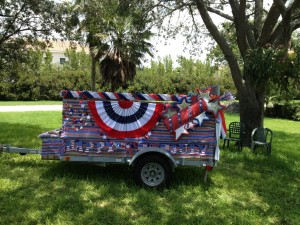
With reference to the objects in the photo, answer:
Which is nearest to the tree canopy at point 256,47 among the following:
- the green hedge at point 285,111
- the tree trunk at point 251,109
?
the tree trunk at point 251,109

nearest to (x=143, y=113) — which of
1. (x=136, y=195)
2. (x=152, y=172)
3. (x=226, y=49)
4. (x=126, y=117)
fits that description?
(x=126, y=117)

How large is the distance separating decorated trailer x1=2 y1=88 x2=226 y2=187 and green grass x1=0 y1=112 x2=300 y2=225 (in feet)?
1.49

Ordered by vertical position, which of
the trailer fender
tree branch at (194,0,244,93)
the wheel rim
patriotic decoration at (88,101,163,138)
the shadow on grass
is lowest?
the shadow on grass

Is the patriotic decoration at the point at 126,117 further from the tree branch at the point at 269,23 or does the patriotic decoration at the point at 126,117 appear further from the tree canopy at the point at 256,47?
the tree branch at the point at 269,23

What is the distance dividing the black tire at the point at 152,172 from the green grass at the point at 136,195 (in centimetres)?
16

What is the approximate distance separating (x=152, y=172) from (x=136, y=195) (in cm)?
53

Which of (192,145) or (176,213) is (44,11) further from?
(176,213)

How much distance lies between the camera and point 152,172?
5504mm

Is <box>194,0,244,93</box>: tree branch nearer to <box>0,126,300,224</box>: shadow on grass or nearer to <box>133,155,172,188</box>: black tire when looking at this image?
<box>0,126,300,224</box>: shadow on grass

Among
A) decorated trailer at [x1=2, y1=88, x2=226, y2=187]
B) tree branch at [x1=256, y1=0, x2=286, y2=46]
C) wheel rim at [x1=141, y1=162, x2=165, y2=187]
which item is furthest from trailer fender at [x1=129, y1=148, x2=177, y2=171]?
tree branch at [x1=256, y1=0, x2=286, y2=46]

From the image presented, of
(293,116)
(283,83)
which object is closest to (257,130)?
(283,83)

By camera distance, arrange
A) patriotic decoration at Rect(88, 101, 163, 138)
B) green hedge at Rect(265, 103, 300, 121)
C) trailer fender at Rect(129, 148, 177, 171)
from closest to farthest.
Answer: trailer fender at Rect(129, 148, 177, 171), patriotic decoration at Rect(88, 101, 163, 138), green hedge at Rect(265, 103, 300, 121)

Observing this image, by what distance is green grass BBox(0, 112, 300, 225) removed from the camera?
4.45m

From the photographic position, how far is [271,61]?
5.58 meters
